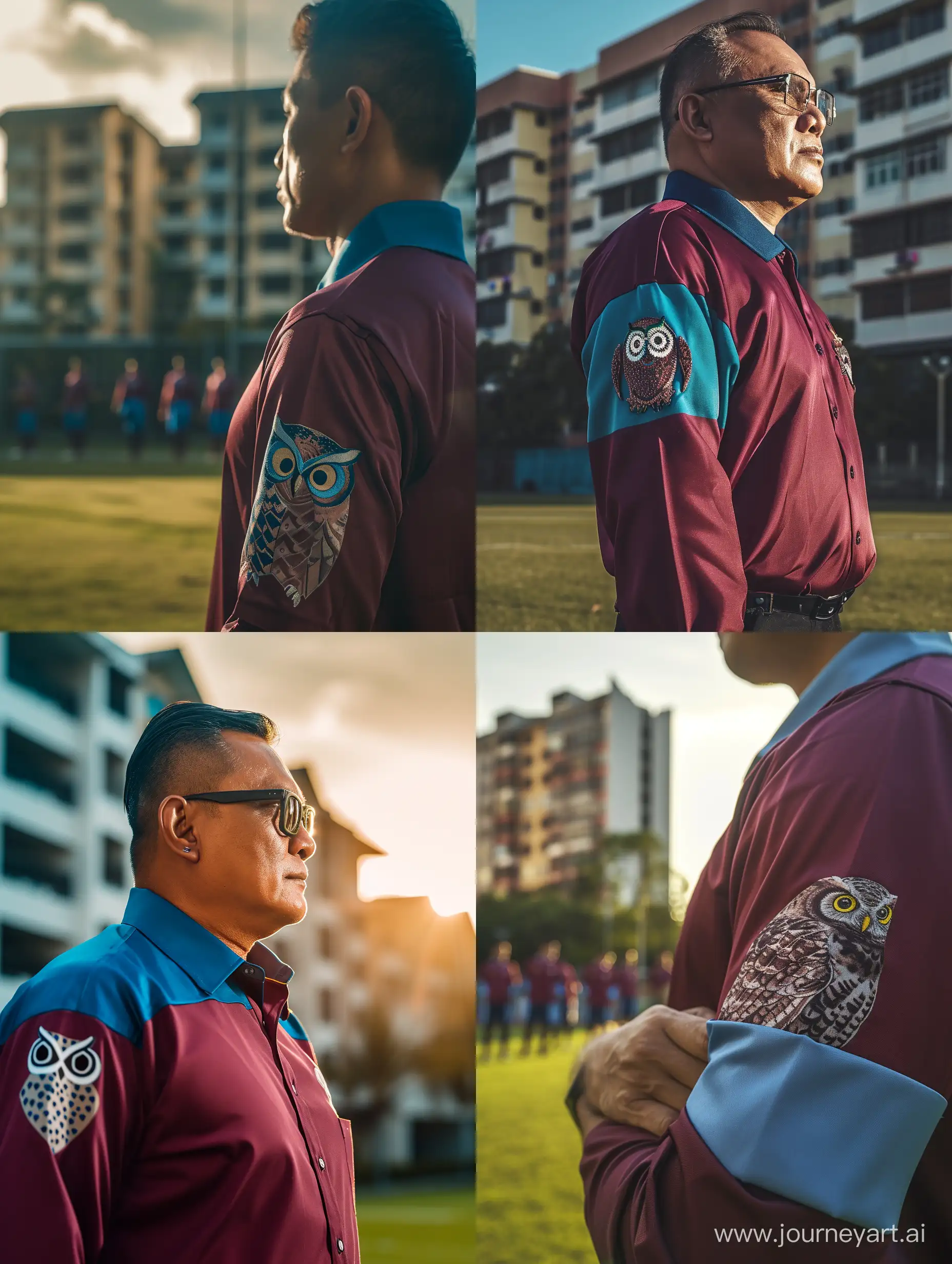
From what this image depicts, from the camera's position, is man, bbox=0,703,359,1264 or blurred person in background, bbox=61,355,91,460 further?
blurred person in background, bbox=61,355,91,460

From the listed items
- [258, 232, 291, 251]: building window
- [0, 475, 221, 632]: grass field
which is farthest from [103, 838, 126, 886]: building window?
[258, 232, 291, 251]: building window

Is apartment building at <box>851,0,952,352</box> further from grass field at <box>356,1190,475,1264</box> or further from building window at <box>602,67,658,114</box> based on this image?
grass field at <box>356,1190,475,1264</box>

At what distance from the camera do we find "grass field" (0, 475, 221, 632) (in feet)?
11.5

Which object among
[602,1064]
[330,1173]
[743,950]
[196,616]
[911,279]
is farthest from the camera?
[196,616]

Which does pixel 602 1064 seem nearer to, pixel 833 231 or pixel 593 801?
pixel 593 801

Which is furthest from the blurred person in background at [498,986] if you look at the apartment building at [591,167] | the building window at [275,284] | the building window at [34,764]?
the building window at [275,284]

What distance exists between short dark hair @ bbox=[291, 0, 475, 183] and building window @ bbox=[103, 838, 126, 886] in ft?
5.00

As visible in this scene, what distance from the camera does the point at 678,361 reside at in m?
A: 2.47

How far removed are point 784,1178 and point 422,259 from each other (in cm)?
190

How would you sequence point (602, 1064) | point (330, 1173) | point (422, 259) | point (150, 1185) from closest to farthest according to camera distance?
1. point (150, 1185)
2. point (330, 1173)
3. point (602, 1064)
4. point (422, 259)

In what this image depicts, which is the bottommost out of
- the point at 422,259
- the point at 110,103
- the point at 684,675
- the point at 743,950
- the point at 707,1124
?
the point at 707,1124

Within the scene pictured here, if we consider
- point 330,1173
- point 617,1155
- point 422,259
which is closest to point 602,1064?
point 617,1155

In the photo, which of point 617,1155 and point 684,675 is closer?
point 617,1155

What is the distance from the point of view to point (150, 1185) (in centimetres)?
192
